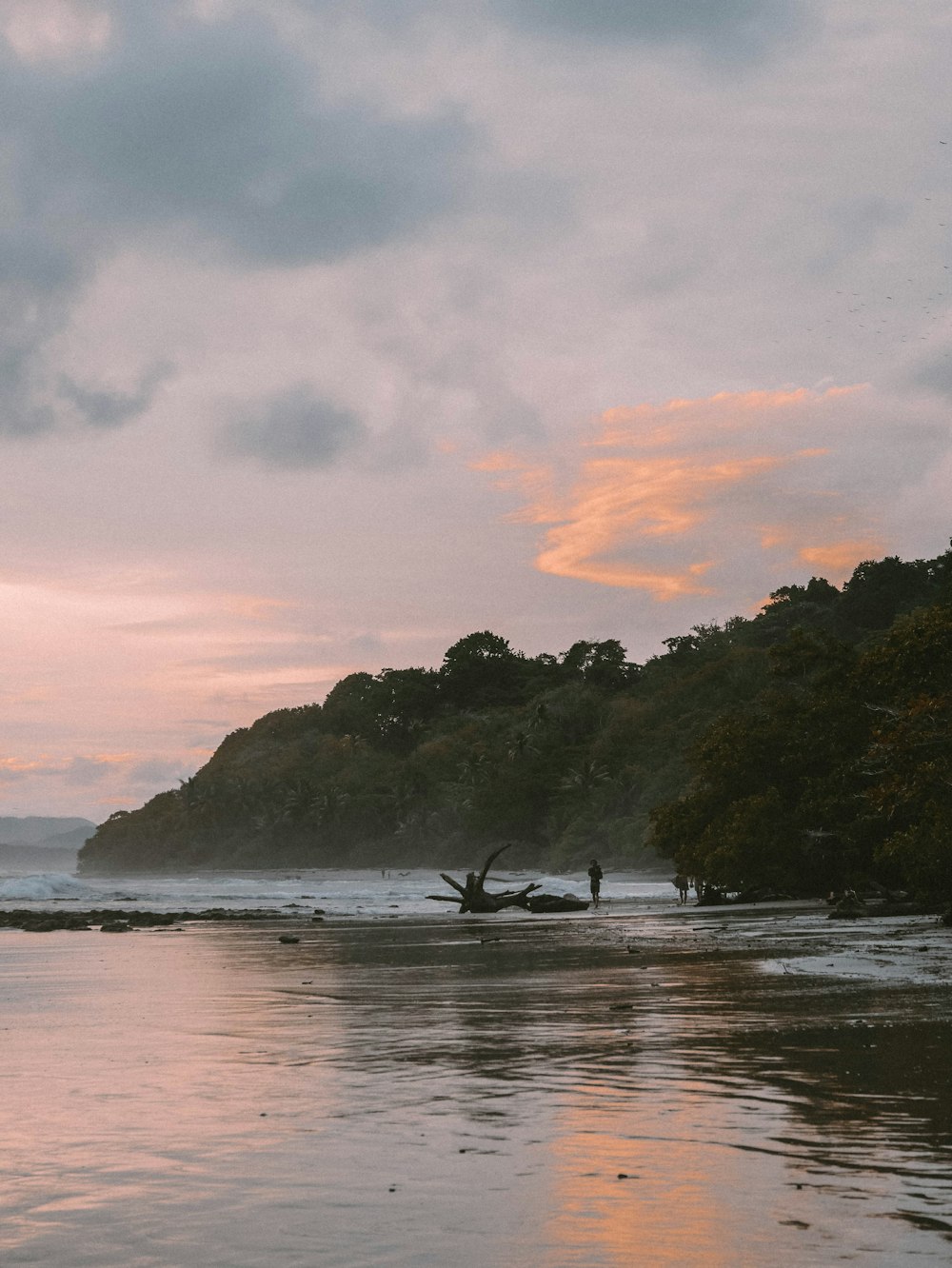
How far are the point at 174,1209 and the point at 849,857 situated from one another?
37.5m

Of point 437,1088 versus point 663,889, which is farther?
point 663,889

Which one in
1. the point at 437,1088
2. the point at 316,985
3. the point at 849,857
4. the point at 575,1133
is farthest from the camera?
the point at 849,857

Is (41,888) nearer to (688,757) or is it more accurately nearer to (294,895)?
(294,895)

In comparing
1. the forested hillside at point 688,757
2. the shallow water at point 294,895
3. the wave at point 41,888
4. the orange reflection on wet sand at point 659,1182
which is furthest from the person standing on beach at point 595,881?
the orange reflection on wet sand at point 659,1182

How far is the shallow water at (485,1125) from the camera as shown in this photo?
6.43 metres

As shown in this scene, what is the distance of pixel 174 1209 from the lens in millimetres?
7051

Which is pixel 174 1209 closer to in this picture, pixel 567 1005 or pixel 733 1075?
pixel 733 1075

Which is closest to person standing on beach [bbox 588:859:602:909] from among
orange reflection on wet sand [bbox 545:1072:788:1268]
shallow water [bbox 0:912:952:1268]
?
shallow water [bbox 0:912:952:1268]

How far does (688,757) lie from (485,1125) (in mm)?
41656

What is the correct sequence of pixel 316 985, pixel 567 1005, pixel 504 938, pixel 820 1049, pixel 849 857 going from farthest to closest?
pixel 849 857 → pixel 504 938 → pixel 316 985 → pixel 567 1005 → pixel 820 1049

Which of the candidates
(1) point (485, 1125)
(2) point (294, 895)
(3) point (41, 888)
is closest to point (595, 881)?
(2) point (294, 895)

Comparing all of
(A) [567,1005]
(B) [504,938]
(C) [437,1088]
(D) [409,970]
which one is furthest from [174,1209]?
(B) [504,938]

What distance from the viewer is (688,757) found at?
5009 centimetres

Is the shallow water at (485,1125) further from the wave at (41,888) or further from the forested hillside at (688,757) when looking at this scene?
the wave at (41,888)
